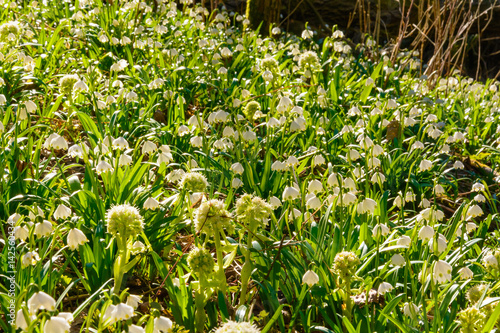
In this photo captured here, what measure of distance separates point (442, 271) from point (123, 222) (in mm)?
1137

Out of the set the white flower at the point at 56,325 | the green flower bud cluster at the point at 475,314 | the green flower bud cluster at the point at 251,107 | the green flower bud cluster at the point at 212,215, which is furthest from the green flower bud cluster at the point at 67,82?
the green flower bud cluster at the point at 475,314

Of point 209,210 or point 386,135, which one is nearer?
point 209,210

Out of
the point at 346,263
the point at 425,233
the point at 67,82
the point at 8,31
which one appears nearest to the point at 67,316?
the point at 346,263

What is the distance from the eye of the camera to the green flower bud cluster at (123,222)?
179 centimetres

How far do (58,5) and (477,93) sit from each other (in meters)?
5.49

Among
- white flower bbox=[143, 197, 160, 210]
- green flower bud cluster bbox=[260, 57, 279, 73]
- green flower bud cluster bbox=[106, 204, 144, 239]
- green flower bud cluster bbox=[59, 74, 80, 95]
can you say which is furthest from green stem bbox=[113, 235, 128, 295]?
green flower bud cluster bbox=[260, 57, 279, 73]

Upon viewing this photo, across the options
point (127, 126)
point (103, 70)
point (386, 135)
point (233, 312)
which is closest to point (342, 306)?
point (233, 312)

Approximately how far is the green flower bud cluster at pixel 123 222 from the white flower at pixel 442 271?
3.49 feet

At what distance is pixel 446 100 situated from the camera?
599 cm

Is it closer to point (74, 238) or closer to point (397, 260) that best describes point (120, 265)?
point (74, 238)

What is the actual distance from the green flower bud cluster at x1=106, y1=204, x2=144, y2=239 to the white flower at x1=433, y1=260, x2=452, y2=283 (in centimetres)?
106

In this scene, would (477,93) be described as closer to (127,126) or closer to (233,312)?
(127,126)

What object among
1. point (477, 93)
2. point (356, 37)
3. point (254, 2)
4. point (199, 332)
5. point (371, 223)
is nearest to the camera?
point (199, 332)

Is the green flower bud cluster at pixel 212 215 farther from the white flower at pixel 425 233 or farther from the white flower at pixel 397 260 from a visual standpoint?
the white flower at pixel 425 233
